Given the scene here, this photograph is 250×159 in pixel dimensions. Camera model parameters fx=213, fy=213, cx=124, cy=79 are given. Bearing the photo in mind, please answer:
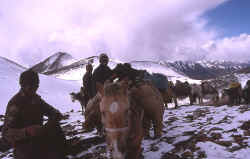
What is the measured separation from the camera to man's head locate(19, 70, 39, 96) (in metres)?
3.29

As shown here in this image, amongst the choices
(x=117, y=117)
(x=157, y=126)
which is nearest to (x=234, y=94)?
(x=157, y=126)

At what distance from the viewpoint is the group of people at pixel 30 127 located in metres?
3.22

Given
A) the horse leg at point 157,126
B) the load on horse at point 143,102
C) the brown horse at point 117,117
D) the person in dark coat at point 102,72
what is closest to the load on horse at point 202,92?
the horse leg at point 157,126

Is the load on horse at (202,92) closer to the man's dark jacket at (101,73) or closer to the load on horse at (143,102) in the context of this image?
the man's dark jacket at (101,73)

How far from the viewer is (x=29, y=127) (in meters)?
3.21

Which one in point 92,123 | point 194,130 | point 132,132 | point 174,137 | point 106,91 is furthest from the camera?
point 194,130

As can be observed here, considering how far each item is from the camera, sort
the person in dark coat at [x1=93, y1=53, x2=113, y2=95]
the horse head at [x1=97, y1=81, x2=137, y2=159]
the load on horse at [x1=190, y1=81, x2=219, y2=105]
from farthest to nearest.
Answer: the load on horse at [x1=190, y1=81, x2=219, y2=105] → the person in dark coat at [x1=93, y1=53, x2=113, y2=95] → the horse head at [x1=97, y1=81, x2=137, y2=159]

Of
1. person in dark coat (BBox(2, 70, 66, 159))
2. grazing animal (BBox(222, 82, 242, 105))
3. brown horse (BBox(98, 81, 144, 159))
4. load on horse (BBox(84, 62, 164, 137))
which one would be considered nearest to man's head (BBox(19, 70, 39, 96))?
person in dark coat (BBox(2, 70, 66, 159))

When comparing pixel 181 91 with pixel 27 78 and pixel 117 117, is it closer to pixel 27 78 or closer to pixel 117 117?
pixel 117 117

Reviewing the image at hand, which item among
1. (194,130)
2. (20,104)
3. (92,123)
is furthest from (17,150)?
(194,130)

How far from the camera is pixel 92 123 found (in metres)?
5.25

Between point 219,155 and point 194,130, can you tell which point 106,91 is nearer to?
point 219,155

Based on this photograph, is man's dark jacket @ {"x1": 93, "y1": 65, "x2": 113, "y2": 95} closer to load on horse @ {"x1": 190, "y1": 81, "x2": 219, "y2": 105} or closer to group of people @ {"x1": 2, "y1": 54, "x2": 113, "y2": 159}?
group of people @ {"x1": 2, "y1": 54, "x2": 113, "y2": 159}

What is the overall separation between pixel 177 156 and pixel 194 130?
214 cm
